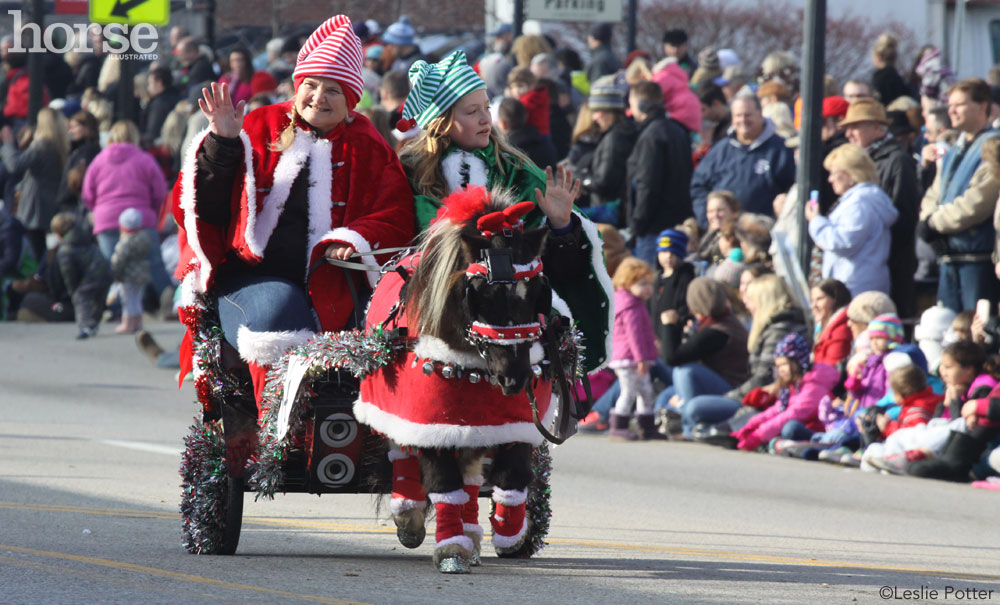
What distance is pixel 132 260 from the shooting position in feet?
59.3

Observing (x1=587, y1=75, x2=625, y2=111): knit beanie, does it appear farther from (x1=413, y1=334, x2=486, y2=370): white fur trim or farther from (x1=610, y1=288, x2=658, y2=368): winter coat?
(x1=413, y1=334, x2=486, y2=370): white fur trim

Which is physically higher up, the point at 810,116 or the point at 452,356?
the point at 810,116

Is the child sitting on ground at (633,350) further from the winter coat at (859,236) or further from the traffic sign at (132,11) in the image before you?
the traffic sign at (132,11)

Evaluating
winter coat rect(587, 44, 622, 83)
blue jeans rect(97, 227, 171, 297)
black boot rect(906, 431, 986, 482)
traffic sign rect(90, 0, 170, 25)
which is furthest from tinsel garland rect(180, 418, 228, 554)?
winter coat rect(587, 44, 622, 83)

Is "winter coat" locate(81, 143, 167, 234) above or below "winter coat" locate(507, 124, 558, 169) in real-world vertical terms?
below

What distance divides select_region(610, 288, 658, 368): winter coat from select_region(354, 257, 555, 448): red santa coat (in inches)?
261

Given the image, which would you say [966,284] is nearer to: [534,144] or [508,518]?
[534,144]

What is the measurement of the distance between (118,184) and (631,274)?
23.5 feet

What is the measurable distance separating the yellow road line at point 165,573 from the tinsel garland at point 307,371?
23.4 inches

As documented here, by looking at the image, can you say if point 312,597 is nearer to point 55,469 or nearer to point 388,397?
point 388,397

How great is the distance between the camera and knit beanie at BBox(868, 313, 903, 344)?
39.1 feet

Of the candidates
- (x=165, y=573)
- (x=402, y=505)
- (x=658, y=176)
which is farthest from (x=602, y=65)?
(x=165, y=573)

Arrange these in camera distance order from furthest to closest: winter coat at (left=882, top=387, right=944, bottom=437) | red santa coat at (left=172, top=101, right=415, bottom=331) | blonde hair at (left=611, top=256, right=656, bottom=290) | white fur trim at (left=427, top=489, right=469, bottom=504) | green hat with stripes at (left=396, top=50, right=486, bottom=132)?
1. blonde hair at (left=611, top=256, right=656, bottom=290)
2. winter coat at (left=882, top=387, right=944, bottom=437)
3. green hat with stripes at (left=396, top=50, right=486, bottom=132)
4. red santa coat at (left=172, top=101, right=415, bottom=331)
5. white fur trim at (left=427, top=489, right=469, bottom=504)

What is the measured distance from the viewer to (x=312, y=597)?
6.07m
